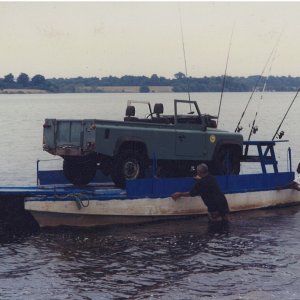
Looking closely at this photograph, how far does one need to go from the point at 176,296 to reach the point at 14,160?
1105 inches

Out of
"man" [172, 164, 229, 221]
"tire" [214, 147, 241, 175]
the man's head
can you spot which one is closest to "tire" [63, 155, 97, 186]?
"man" [172, 164, 229, 221]

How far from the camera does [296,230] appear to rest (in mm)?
15891

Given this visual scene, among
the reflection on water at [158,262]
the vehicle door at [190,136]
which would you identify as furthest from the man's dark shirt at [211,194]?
the vehicle door at [190,136]

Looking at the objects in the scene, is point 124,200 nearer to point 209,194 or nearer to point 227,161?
point 209,194

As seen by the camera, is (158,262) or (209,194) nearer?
(158,262)

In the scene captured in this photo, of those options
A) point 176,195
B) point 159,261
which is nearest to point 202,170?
point 176,195

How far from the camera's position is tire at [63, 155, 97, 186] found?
1606 cm

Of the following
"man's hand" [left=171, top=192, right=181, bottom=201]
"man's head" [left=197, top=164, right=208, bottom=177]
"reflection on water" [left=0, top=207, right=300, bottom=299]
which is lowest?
"reflection on water" [left=0, top=207, right=300, bottom=299]

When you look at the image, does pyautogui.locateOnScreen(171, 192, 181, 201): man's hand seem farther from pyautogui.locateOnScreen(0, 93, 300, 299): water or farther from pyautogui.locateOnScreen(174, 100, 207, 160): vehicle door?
pyautogui.locateOnScreen(174, 100, 207, 160): vehicle door

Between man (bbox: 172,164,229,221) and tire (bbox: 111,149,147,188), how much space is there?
1.05m

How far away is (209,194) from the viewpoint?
15.3m

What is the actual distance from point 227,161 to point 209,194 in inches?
68.5

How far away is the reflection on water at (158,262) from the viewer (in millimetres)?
10891

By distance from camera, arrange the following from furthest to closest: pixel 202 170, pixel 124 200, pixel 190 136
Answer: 1. pixel 190 136
2. pixel 202 170
3. pixel 124 200
